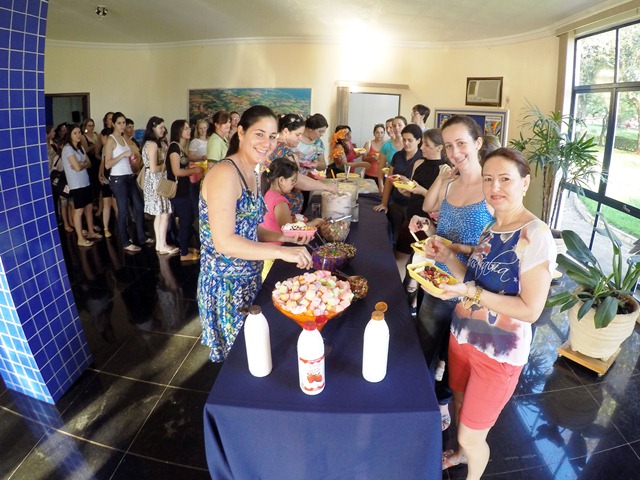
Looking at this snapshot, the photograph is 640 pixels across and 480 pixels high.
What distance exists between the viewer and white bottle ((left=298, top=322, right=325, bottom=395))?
1.12m

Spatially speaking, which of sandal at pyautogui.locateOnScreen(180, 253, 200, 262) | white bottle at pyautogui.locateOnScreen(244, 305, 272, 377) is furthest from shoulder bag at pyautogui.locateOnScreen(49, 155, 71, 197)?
white bottle at pyautogui.locateOnScreen(244, 305, 272, 377)

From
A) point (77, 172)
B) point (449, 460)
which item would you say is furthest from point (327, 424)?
point (77, 172)

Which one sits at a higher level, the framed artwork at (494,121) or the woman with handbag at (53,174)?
the framed artwork at (494,121)

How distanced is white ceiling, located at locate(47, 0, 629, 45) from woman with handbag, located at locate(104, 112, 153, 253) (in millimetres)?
1953

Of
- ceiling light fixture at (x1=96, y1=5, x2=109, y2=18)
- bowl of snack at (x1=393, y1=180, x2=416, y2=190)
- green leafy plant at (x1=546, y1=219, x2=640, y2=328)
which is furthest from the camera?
ceiling light fixture at (x1=96, y1=5, x2=109, y2=18)

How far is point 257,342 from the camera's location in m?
1.21

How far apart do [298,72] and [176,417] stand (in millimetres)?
6360

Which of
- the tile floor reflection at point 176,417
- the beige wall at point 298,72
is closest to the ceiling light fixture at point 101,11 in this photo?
the beige wall at point 298,72

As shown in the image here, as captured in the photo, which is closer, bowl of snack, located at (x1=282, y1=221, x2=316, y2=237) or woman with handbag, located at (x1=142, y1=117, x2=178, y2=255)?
bowl of snack, located at (x1=282, y1=221, x2=316, y2=237)

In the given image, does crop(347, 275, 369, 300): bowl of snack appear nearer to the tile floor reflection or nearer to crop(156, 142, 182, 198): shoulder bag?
the tile floor reflection

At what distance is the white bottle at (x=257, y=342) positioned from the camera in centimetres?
120

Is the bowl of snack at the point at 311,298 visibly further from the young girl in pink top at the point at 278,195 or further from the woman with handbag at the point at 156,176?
the woman with handbag at the point at 156,176

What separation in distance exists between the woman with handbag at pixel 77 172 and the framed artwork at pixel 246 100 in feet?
10.9

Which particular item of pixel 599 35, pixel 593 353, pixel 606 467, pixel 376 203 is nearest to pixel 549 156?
pixel 599 35
